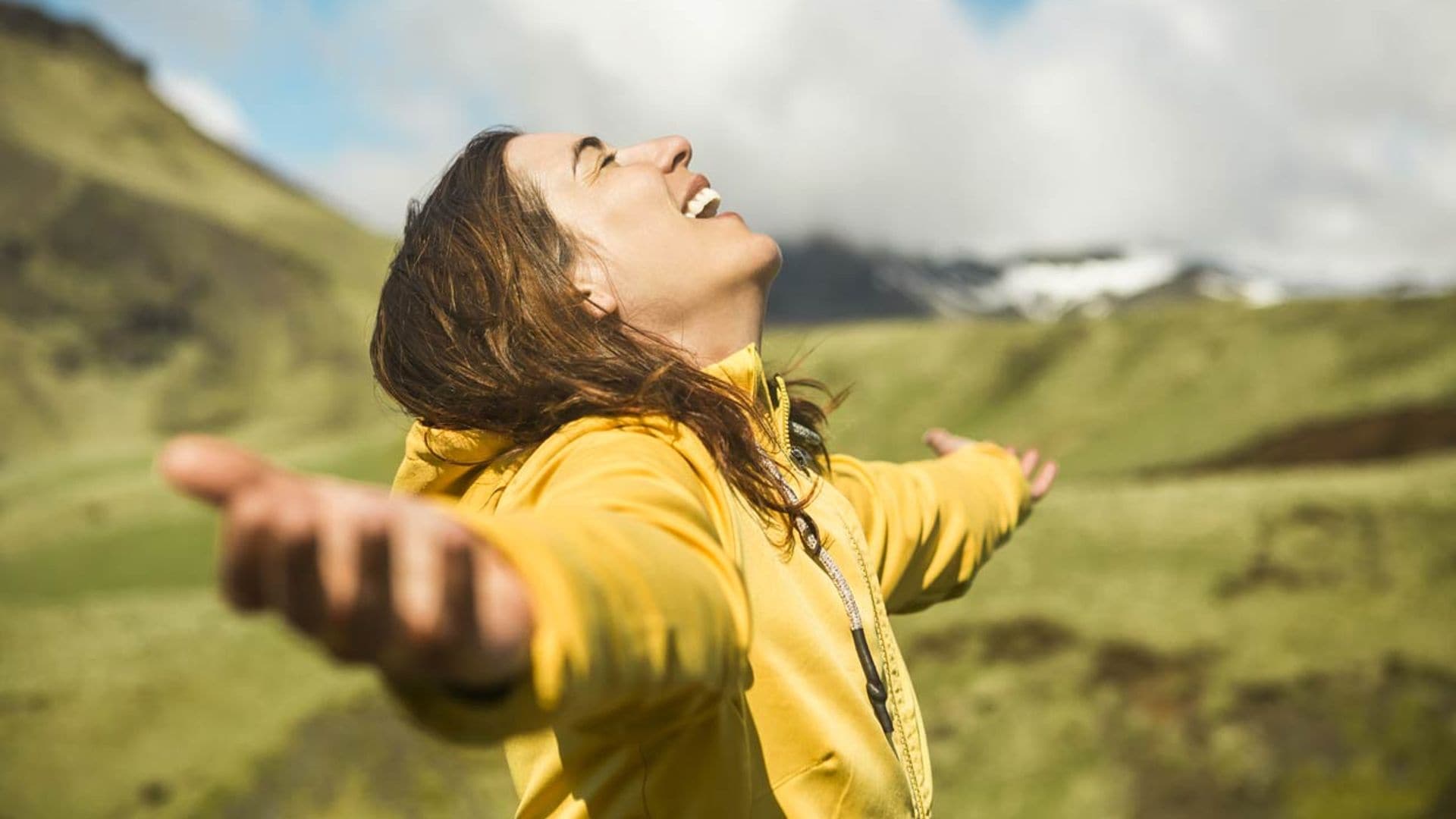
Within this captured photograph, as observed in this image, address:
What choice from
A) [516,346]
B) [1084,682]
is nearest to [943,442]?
[516,346]

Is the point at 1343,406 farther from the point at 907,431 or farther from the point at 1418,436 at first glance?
the point at 907,431

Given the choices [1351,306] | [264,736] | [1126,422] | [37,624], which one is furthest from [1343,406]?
[37,624]

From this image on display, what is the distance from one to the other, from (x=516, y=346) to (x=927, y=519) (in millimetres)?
1987

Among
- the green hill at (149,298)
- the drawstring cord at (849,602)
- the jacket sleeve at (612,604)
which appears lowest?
the green hill at (149,298)

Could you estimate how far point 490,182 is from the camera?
322cm

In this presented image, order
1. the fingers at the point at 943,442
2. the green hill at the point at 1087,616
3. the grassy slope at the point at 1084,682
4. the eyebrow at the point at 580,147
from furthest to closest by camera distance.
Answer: the green hill at the point at 1087,616, the grassy slope at the point at 1084,682, the fingers at the point at 943,442, the eyebrow at the point at 580,147

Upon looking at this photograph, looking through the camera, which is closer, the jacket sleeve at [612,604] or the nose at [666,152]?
the jacket sleeve at [612,604]

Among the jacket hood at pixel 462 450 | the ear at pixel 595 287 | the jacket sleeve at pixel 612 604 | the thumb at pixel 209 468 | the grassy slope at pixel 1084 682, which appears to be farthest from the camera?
the grassy slope at pixel 1084 682

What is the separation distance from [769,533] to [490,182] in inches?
54.4

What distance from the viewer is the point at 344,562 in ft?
3.70

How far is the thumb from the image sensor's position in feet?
3.42

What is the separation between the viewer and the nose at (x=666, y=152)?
3.38 m

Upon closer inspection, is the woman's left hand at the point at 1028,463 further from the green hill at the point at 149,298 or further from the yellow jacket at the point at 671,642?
the green hill at the point at 149,298

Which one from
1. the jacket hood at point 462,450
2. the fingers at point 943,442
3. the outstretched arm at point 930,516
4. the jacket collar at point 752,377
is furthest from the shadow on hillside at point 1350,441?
the jacket hood at point 462,450
